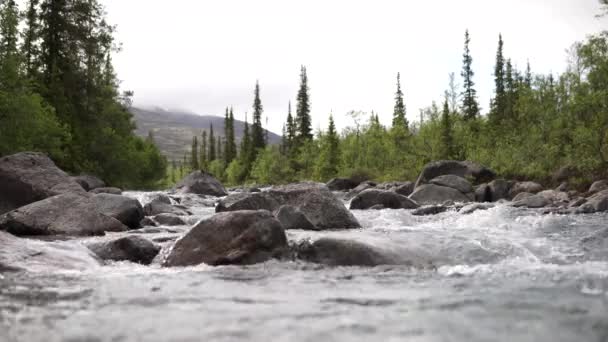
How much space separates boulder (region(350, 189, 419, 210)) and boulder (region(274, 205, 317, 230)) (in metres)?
7.42

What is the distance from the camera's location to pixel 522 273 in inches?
245

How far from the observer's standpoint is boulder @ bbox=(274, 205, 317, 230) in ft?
33.4

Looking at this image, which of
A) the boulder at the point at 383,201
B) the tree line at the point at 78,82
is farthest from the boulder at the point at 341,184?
the boulder at the point at 383,201

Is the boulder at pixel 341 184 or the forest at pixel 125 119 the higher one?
the forest at pixel 125 119

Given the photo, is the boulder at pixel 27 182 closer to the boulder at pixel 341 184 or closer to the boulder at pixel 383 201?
the boulder at pixel 383 201

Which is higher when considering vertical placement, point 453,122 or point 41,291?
point 453,122

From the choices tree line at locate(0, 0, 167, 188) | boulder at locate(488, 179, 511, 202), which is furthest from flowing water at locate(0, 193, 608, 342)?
tree line at locate(0, 0, 167, 188)

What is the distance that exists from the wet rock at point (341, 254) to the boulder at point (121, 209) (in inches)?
219

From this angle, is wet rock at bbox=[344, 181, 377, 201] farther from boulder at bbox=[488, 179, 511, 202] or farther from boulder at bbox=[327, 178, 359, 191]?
boulder at bbox=[488, 179, 511, 202]

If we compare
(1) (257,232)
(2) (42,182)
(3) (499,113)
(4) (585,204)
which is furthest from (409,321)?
(3) (499,113)

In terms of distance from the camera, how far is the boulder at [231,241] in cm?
693

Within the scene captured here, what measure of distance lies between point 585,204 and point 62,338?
15.5 meters

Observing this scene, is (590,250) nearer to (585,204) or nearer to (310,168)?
(585,204)

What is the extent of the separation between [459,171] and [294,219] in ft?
62.6
